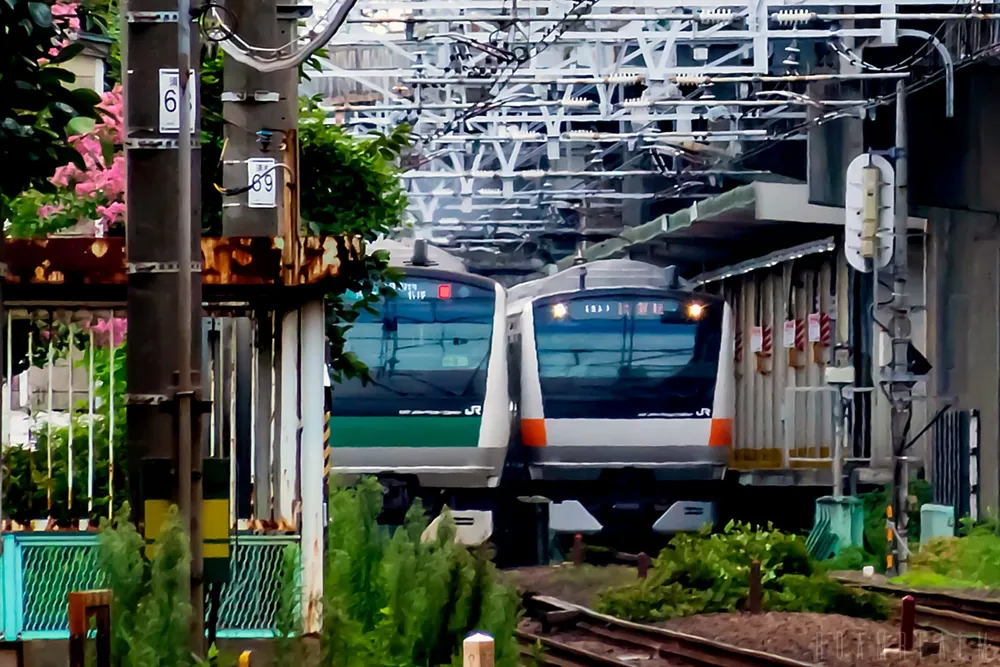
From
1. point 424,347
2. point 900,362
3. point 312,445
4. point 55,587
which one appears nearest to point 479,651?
point 312,445

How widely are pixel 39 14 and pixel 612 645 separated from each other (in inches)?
348

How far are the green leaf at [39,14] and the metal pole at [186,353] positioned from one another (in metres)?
0.58

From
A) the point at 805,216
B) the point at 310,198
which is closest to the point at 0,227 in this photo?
the point at 310,198

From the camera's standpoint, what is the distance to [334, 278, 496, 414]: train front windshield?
63.4 ft

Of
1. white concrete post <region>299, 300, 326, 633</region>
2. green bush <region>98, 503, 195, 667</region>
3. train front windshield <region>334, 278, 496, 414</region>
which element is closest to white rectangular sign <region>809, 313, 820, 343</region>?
train front windshield <region>334, 278, 496, 414</region>

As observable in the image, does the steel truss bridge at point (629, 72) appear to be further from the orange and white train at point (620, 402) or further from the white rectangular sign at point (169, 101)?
the white rectangular sign at point (169, 101)

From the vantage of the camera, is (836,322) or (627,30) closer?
(627,30)

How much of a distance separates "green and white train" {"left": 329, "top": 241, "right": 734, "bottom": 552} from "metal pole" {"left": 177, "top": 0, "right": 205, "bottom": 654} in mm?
12366

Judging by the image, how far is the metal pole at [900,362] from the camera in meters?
19.3

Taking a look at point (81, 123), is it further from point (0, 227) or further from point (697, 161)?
point (697, 161)

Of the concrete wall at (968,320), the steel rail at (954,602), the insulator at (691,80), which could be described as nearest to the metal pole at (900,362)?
the insulator at (691,80)

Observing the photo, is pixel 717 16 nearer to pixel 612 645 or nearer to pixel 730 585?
pixel 730 585

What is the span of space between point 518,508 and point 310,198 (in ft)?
28.2

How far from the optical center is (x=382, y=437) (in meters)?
19.3
